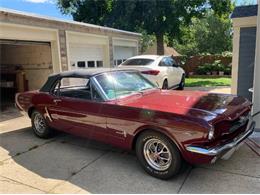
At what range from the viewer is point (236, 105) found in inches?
156

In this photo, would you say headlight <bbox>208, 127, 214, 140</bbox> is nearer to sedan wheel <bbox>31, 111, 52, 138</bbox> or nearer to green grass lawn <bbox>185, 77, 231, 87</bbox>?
sedan wheel <bbox>31, 111, 52, 138</bbox>

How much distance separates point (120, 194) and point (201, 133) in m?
1.28

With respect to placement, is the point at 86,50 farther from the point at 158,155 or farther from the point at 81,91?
the point at 158,155

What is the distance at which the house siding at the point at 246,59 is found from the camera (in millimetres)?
6742

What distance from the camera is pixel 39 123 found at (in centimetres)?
572

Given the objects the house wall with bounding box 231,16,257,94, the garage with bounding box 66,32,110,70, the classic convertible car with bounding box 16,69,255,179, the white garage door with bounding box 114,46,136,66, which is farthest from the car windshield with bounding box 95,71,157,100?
the white garage door with bounding box 114,46,136,66

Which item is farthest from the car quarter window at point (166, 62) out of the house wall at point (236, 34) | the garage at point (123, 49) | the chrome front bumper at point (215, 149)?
Result: the chrome front bumper at point (215, 149)

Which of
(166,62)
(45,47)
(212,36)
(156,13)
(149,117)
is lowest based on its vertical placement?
(149,117)

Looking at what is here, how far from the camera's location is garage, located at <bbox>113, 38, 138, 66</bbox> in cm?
1390

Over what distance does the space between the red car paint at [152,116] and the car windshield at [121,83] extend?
0.18 meters

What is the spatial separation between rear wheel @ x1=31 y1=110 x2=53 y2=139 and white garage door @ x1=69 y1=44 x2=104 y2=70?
5.21 m

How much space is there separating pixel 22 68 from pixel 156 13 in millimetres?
9990

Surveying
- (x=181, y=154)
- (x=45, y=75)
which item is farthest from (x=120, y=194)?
(x=45, y=75)

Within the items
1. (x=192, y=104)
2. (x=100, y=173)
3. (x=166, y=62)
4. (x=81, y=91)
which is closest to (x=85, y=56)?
(x=166, y=62)
